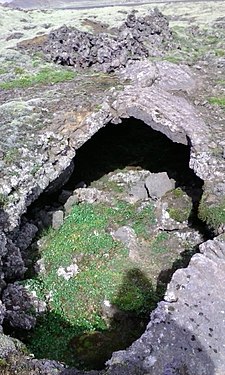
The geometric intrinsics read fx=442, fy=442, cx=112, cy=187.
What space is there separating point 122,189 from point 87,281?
685cm

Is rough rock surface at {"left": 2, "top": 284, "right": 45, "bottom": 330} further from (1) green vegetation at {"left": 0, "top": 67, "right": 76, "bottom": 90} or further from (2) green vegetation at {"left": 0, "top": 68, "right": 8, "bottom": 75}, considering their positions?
(2) green vegetation at {"left": 0, "top": 68, "right": 8, "bottom": 75}

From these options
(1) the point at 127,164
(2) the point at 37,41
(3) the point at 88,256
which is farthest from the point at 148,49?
(3) the point at 88,256

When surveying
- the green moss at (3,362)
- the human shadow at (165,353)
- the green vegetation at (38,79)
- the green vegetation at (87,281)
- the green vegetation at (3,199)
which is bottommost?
the green vegetation at (87,281)

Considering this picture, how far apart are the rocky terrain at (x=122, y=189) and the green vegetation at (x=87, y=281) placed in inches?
3.6

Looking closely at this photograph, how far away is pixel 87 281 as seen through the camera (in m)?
17.2

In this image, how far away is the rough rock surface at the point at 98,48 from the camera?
3009 cm

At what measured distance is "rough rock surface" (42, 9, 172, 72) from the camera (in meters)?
30.1

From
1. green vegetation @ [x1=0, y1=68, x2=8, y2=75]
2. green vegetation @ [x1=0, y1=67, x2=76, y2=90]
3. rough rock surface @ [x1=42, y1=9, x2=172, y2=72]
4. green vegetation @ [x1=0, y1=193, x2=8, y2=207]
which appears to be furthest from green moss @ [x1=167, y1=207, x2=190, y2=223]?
green vegetation @ [x1=0, y1=68, x2=8, y2=75]

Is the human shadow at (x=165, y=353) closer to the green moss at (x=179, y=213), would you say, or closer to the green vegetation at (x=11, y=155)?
the green moss at (x=179, y=213)

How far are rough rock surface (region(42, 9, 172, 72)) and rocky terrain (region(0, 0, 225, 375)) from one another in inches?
4.2

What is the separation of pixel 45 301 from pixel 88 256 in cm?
293

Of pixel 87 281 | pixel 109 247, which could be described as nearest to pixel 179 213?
pixel 109 247

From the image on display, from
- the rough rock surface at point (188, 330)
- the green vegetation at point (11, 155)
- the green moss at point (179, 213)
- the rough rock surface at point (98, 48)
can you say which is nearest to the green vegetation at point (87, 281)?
the green moss at point (179, 213)

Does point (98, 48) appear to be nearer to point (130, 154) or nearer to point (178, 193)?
point (130, 154)
